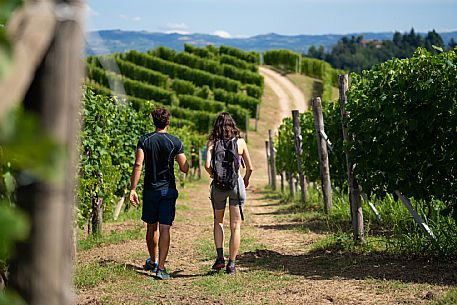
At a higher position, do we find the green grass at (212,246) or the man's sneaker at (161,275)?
the man's sneaker at (161,275)

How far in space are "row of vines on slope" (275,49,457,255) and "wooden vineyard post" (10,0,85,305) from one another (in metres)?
5.08

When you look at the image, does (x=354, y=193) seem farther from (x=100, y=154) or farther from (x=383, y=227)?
(x=100, y=154)

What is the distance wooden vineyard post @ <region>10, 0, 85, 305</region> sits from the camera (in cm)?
173

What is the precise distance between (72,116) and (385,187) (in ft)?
20.3

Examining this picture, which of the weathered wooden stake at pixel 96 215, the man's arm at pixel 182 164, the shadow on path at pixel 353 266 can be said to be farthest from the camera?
the weathered wooden stake at pixel 96 215

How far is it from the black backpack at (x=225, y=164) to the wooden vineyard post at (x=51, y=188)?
5.40 m

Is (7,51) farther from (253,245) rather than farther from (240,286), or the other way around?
(253,245)

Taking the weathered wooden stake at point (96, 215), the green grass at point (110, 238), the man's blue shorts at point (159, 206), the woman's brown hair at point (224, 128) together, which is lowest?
the green grass at point (110, 238)

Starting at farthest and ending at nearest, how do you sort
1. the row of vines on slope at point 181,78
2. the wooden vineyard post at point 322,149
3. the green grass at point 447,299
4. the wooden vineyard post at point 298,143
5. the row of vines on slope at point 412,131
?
the row of vines on slope at point 181,78 < the wooden vineyard post at point 298,143 < the wooden vineyard post at point 322,149 < the row of vines on slope at point 412,131 < the green grass at point 447,299

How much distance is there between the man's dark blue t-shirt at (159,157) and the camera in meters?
7.23

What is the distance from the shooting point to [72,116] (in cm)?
180

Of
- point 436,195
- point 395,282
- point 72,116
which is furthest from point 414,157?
point 72,116

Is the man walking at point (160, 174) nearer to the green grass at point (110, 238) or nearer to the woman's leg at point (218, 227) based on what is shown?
the woman's leg at point (218, 227)

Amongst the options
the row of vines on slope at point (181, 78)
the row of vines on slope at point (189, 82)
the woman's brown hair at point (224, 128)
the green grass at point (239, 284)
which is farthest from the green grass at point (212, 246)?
the row of vines on slope at point (181, 78)
